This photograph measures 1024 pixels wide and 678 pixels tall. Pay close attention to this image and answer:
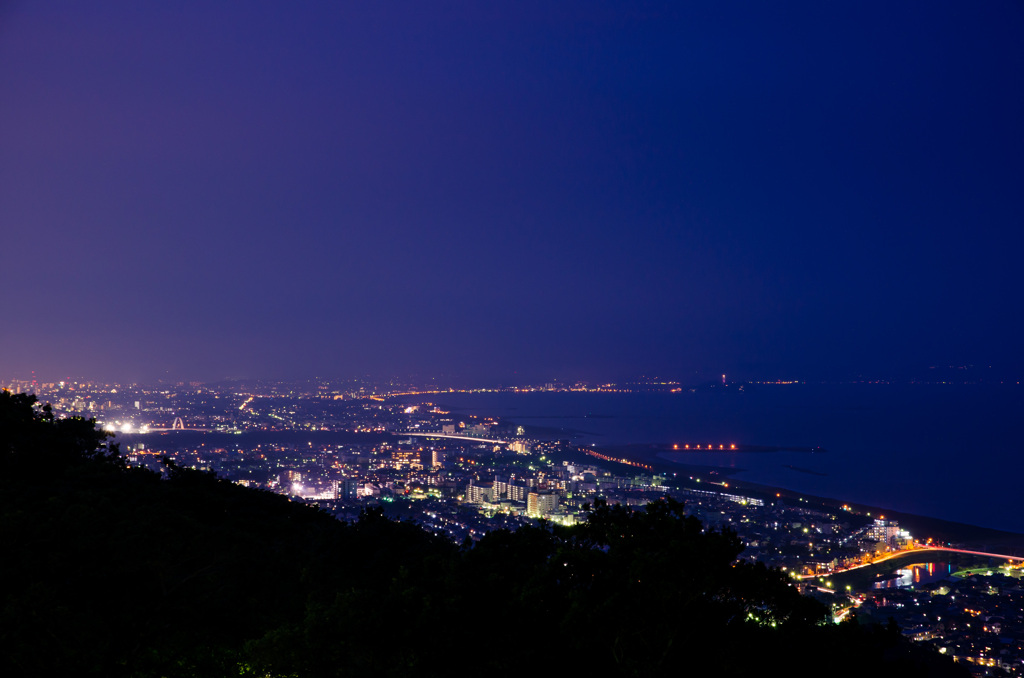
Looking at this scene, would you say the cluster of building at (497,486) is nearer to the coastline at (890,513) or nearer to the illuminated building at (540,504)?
→ the illuminated building at (540,504)

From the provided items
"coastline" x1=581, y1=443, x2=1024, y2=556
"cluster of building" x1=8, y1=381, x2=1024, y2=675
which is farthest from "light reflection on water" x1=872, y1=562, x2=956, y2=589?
"coastline" x1=581, y1=443, x2=1024, y2=556

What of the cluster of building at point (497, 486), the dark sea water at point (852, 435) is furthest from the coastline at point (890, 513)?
the dark sea water at point (852, 435)

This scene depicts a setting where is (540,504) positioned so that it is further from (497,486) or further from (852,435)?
(852,435)

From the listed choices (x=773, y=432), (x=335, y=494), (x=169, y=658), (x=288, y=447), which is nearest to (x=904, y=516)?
(x=335, y=494)

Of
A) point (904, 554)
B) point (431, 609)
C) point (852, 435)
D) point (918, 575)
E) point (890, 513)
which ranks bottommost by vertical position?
point (852, 435)

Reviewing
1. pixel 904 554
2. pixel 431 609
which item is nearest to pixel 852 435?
pixel 904 554

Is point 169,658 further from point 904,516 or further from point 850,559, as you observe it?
point 904,516
